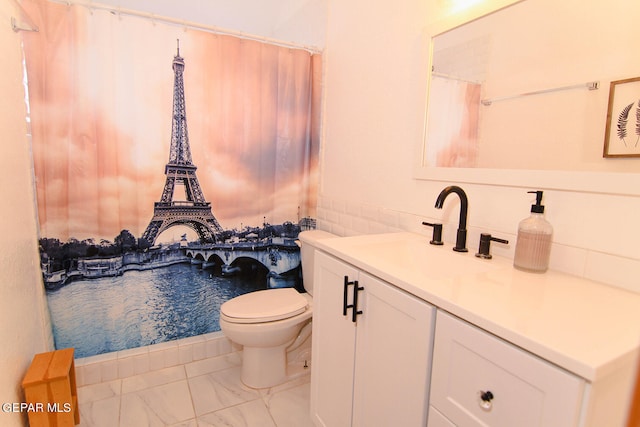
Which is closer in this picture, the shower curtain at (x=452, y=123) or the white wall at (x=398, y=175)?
the white wall at (x=398, y=175)

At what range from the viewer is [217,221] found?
2.15 meters

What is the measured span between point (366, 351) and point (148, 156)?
5.09 feet

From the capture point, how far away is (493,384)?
28.5 inches

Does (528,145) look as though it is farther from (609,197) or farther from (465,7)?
(465,7)

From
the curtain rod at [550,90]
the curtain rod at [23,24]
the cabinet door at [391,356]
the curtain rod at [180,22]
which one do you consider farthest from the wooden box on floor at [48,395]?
the curtain rod at [550,90]

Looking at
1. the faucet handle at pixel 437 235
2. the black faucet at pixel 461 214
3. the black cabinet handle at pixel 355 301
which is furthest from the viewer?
the faucet handle at pixel 437 235

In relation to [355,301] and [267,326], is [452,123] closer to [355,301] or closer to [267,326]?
[355,301]

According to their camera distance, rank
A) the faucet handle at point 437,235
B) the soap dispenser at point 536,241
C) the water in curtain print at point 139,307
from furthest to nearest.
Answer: the water in curtain print at point 139,307, the faucet handle at point 437,235, the soap dispenser at point 536,241

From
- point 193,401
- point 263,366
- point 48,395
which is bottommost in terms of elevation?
point 193,401

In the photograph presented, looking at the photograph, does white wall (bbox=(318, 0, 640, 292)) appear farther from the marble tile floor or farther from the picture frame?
the marble tile floor

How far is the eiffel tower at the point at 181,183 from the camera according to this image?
194cm

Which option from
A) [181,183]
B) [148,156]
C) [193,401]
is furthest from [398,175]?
[193,401]

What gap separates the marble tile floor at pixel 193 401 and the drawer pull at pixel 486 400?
3.87 feet

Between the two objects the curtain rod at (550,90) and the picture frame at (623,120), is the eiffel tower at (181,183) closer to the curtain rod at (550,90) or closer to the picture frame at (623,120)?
the curtain rod at (550,90)
